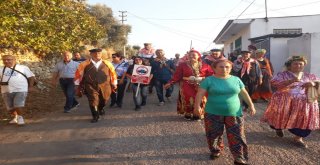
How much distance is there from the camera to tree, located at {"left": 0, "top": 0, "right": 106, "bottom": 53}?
311 inches

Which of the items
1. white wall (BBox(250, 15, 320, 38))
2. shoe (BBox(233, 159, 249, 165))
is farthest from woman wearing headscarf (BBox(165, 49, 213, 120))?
white wall (BBox(250, 15, 320, 38))

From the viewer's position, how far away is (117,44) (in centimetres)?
4850

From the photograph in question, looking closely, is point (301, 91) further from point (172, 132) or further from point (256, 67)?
point (256, 67)

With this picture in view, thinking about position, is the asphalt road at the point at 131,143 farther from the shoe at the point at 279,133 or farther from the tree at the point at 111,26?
the tree at the point at 111,26

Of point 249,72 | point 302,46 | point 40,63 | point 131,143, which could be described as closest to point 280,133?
point 131,143

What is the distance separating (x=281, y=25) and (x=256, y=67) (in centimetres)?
1373

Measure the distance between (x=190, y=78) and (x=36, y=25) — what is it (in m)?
3.99

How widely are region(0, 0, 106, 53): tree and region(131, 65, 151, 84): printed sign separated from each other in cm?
206

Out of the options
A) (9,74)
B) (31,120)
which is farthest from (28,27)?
(31,120)

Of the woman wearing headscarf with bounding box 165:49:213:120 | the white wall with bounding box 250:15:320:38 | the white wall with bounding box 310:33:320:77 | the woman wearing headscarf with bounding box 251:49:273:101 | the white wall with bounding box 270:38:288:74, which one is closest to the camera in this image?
the woman wearing headscarf with bounding box 165:49:213:120

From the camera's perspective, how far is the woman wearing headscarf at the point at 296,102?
6.16 meters

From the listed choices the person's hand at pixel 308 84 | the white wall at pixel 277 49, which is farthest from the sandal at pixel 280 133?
the white wall at pixel 277 49

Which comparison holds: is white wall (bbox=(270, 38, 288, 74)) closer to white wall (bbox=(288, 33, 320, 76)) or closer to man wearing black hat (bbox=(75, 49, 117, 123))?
white wall (bbox=(288, 33, 320, 76))

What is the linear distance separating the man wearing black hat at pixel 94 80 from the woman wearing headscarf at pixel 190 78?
1699 mm
